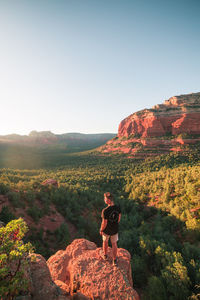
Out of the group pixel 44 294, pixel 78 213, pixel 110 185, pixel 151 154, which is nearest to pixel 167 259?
pixel 44 294

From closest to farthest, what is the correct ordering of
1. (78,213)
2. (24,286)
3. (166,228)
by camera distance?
(24,286), (166,228), (78,213)

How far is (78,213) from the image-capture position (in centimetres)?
1382

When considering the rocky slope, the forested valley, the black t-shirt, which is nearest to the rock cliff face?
Result: the black t-shirt

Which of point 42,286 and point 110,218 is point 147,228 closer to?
point 110,218

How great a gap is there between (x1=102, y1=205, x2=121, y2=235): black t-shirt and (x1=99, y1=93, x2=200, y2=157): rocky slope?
46765 mm

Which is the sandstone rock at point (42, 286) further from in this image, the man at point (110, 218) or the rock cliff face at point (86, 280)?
the man at point (110, 218)

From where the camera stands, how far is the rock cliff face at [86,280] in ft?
12.0

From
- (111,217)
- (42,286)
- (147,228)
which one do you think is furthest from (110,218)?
(147,228)

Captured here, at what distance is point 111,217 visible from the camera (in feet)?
13.9

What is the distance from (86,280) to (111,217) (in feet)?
7.54

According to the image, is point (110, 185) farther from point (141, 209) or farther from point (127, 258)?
point (127, 258)

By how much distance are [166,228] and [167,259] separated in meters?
5.22

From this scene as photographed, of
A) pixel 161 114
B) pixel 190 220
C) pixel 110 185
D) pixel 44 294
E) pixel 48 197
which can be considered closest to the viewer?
pixel 44 294

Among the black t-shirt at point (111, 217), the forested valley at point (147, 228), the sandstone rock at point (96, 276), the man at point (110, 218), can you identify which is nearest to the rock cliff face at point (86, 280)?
the sandstone rock at point (96, 276)
